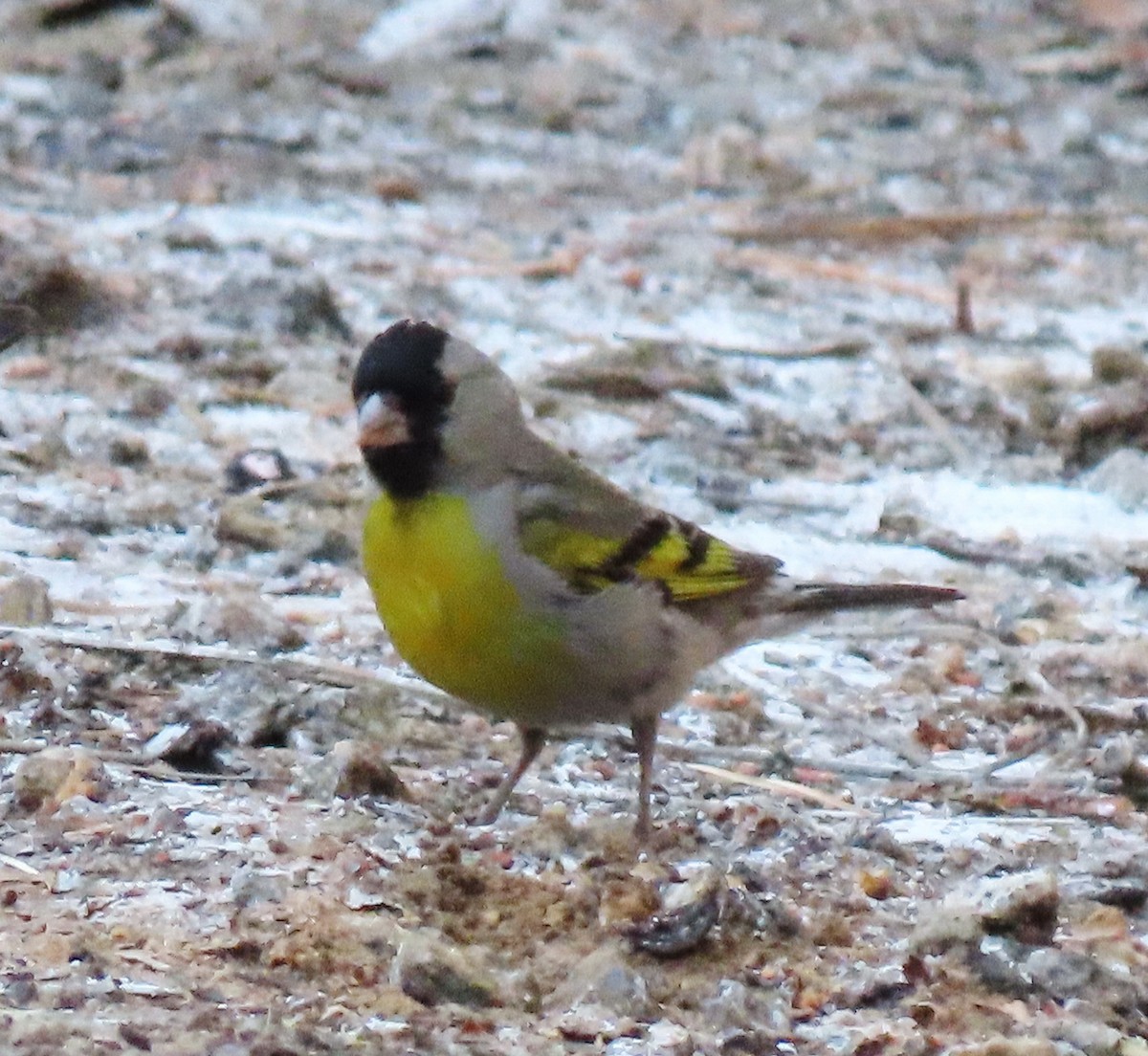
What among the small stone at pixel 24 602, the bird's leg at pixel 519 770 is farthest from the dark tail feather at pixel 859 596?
the small stone at pixel 24 602

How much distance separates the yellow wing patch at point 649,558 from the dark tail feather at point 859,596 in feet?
0.52

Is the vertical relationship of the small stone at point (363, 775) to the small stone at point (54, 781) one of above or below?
below

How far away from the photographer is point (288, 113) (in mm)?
8125

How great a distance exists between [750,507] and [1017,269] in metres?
2.25

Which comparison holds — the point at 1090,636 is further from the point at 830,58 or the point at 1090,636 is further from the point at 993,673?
the point at 830,58

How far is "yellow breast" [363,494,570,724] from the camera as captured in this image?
147 inches

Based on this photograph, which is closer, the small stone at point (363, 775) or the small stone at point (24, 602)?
the small stone at point (363, 775)

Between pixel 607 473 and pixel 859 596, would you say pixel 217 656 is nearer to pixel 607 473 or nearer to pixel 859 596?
pixel 859 596

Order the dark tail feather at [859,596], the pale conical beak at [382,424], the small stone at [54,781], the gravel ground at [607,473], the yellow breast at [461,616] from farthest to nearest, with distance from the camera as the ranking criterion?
the dark tail feather at [859,596]
the pale conical beak at [382,424]
the yellow breast at [461,616]
the small stone at [54,781]
the gravel ground at [607,473]

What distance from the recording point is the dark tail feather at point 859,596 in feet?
14.8

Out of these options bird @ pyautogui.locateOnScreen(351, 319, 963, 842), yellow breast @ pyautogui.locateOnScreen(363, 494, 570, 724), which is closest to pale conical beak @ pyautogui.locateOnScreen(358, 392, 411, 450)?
bird @ pyautogui.locateOnScreen(351, 319, 963, 842)

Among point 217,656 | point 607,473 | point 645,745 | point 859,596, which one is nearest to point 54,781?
A: point 217,656

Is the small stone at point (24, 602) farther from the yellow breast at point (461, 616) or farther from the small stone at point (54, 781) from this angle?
the yellow breast at point (461, 616)

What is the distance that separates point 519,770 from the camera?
157 inches
